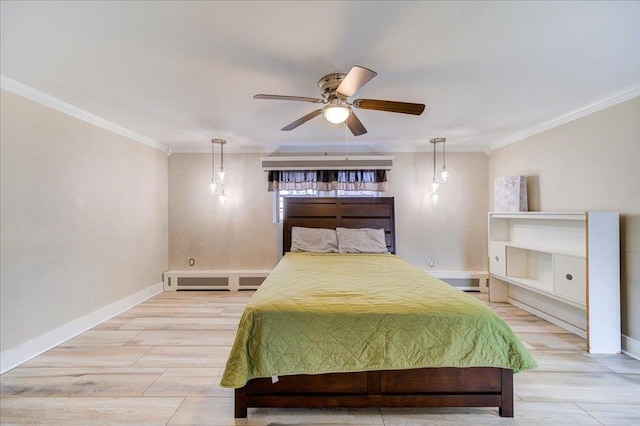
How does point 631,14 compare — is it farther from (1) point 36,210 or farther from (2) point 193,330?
(1) point 36,210

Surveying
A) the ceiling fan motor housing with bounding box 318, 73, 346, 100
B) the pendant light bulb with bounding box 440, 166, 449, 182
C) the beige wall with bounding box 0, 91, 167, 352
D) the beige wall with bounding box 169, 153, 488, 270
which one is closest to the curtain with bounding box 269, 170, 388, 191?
the beige wall with bounding box 169, 153, 488, 270

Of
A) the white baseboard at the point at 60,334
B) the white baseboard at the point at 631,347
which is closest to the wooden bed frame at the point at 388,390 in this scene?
the white baseboard at the point at 631,347

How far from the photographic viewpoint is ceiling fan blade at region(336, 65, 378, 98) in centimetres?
154

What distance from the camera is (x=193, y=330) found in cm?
287

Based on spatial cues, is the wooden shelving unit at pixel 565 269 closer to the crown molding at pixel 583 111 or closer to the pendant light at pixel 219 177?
the crown molding at pixel 583 111

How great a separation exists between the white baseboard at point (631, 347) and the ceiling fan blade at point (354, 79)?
3154mm

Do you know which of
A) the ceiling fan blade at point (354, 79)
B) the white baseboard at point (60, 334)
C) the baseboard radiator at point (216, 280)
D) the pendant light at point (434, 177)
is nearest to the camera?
the ceiling fan blade at point (354, 79)

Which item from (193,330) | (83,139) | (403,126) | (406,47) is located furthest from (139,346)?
(403,126)

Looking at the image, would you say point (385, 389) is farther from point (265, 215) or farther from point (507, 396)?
point (265, 215)

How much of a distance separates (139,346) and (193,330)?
1.59ft

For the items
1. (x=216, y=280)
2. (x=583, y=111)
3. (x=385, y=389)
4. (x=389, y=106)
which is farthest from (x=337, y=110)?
(x=216, y=280)

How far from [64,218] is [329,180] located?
3195 mm

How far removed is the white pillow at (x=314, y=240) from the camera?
12.7ft

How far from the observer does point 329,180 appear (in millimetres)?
4328
